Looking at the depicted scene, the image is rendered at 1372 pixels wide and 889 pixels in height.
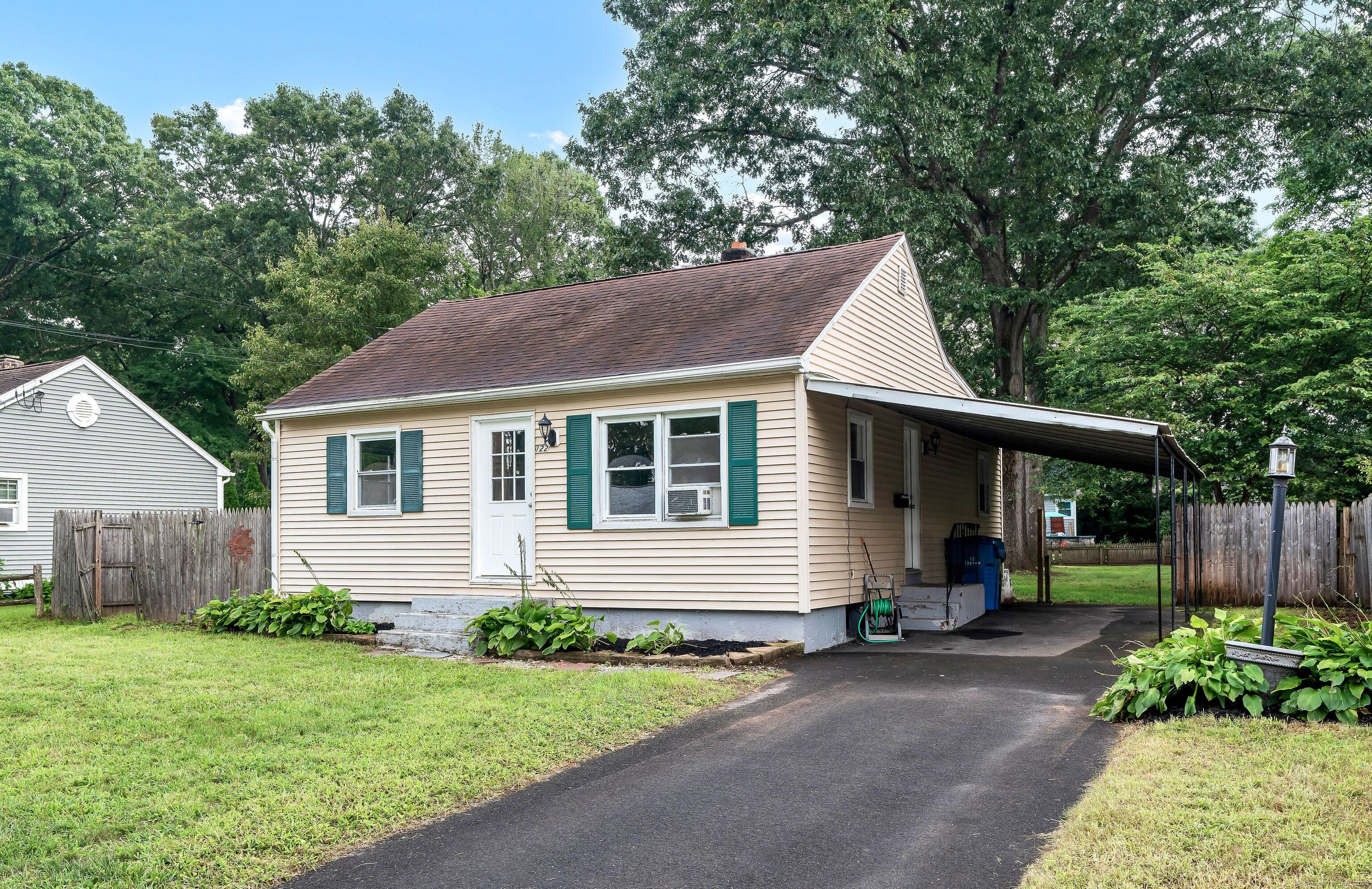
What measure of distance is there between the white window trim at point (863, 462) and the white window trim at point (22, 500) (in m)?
19.1

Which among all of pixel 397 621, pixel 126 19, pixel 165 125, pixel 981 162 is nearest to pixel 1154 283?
pixel 981 162

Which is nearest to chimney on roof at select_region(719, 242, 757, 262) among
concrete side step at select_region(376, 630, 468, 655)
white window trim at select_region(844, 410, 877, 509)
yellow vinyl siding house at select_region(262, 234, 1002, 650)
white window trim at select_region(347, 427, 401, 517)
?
yellow vinyl siding house at select_region(262, 234, 1002, 650)

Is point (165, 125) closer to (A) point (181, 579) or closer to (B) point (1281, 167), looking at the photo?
(A) point (181, 579)

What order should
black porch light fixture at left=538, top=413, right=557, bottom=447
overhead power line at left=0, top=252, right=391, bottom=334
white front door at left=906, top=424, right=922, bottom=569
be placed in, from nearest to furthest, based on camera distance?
black porch light fixture at left=538, top=413, right=557, bottom=447, white front door at left=906, top=424, right=922, bottom=569, overhead power line at left=0, top=252, right=391, bottom=334

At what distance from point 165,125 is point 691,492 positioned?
3587cm

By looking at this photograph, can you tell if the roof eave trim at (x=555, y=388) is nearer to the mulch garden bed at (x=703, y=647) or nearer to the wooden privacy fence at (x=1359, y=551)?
the mulch garden bed at (x=703, y=647)

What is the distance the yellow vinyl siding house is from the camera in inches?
401

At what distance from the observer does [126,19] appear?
1198 inches

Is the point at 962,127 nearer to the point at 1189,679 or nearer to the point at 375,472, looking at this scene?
the point at 375,472

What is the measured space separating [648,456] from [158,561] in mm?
7879

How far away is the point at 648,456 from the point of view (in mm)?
10945

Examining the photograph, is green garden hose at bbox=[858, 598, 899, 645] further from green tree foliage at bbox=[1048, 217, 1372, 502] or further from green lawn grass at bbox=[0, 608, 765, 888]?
green tree foliage at bbox=[1048, 217, 1372, 502]

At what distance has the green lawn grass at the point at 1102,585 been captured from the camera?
1673 centimetres

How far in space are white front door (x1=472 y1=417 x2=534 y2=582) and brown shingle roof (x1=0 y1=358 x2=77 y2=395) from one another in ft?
49.8
